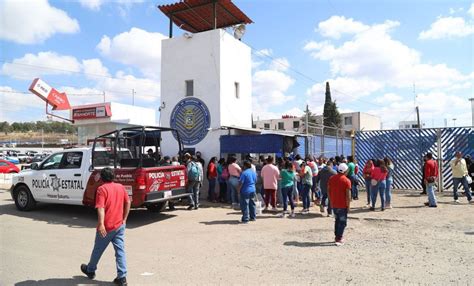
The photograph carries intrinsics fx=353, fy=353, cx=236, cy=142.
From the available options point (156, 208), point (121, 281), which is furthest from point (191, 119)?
point (121, 281)

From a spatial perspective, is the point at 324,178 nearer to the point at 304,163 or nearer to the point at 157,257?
the point at 304,163

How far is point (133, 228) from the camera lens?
28.7 ft

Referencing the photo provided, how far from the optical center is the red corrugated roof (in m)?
14.4

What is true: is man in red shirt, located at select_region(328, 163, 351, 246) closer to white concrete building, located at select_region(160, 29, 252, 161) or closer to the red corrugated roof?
white concrete building, located at select_region(160, 29, 252, 161)

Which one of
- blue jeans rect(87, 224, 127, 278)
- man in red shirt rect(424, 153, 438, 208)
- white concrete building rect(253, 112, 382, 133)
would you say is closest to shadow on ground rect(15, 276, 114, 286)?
blue jeans rect(87, 224, 127, 278)

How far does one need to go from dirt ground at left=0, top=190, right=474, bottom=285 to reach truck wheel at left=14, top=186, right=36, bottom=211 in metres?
0.29

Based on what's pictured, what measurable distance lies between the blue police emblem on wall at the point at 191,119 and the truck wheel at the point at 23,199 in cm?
605

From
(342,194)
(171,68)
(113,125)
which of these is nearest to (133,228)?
(342,194)

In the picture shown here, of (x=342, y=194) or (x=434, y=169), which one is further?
(x=434, y=169)

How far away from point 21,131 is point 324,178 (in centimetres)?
14670

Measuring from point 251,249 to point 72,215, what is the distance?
624 cm

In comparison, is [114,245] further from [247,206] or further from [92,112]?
[92,112]

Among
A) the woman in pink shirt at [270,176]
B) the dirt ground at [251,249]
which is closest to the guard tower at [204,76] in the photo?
the woman in pink shirt at [270,176]

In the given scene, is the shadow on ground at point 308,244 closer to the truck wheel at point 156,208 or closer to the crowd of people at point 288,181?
the crowd of people at point 288,181
